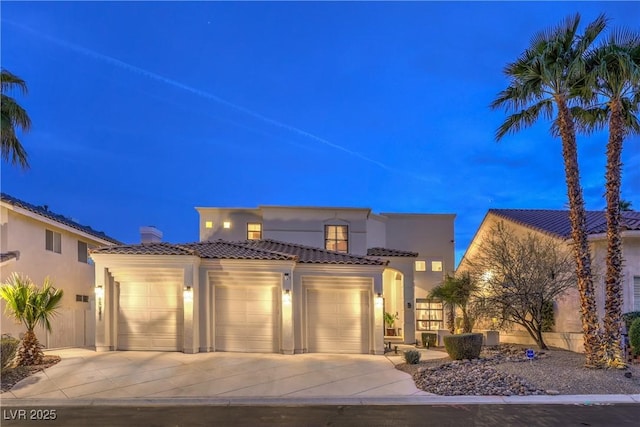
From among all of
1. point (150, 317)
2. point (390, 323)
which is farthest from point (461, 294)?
point (150, 317)

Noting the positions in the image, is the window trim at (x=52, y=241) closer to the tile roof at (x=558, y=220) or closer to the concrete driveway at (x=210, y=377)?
the concrete driveway at (x=210, y=377)

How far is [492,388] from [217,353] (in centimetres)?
935

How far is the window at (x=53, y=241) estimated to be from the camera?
1992 cm

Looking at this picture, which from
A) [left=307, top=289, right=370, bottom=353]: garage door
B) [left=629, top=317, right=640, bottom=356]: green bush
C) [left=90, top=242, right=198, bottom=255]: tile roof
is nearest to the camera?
[left=629, top=317, right=640, bottom=356]: green bush

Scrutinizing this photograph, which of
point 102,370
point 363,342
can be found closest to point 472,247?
point 363,342

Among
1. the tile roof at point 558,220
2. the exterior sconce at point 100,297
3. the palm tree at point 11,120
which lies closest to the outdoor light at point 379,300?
the tile roof at point 558,220

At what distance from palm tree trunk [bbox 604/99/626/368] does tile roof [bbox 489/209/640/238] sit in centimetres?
314

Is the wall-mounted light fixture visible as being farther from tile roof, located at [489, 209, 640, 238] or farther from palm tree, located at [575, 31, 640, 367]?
tile roof, located at [489, 209, 640, 238]

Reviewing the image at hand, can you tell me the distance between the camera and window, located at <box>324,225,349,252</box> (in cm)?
2586

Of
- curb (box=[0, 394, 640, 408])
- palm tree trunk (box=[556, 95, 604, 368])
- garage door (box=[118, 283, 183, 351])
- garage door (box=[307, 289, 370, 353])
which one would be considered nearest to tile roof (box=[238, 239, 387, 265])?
garage door (box=[307, 289, 370, 353])

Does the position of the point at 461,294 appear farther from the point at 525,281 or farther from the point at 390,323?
the point at 390,323

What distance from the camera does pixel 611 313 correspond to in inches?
517

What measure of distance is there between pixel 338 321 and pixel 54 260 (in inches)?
476

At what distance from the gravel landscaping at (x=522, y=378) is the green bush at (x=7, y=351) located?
10489 mm
